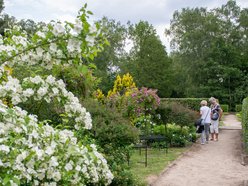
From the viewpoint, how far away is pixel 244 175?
300 inches

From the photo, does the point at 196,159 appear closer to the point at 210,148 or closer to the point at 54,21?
the point at 210,148

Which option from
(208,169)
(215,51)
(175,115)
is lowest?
(208,169)

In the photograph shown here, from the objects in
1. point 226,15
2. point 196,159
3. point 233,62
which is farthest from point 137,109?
point 226,15

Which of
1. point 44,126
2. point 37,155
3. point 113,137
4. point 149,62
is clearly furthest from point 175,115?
point 149,62

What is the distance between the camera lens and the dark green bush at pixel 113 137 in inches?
241

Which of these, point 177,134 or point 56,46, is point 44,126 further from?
point 177,134

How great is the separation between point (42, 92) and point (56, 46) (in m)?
0.52

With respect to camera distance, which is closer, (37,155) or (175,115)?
(37,155)

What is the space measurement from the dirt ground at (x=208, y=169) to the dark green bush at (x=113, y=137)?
0.84 metres

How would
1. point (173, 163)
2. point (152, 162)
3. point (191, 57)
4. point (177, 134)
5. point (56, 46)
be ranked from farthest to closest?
point (191, 57) < point (177, 134) < point (152, 162) < point (173, 163) < point (56, 46)

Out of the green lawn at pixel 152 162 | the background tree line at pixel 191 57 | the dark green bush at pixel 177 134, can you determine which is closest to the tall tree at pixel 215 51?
the background tree line at pixel 191 57

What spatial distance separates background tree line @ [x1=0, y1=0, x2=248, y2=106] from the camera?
3584cm

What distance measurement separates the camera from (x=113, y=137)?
6371 millimetres

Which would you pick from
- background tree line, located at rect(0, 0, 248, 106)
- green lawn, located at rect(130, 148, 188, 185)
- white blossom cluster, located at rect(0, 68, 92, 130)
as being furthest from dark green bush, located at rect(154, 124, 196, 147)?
background tree line, located at rect(0, 0, 248, 106)
